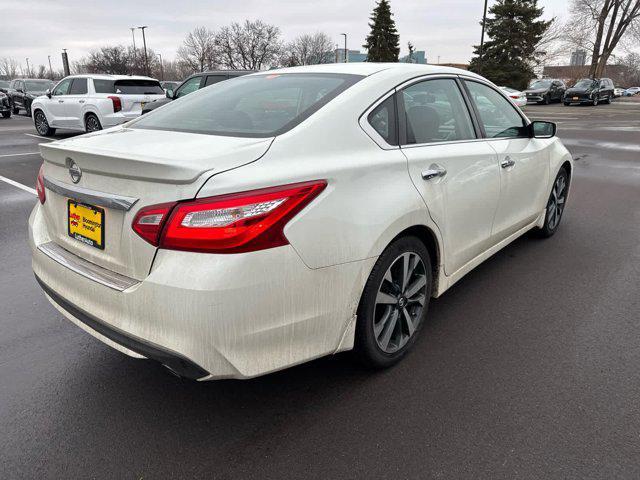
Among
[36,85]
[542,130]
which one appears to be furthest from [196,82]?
[36,85]

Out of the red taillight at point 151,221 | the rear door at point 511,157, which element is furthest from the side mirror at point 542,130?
the red taillight at point 151,221

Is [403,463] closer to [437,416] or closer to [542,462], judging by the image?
[437,416]

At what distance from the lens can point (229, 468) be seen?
203cm

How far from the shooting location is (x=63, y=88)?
13.6 metres

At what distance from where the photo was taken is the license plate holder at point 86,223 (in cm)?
209

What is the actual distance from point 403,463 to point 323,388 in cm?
62

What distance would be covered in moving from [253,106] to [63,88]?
522 inches

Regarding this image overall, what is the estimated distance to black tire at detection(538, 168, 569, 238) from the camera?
15.6ft

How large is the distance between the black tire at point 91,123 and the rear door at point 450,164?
11.4 m

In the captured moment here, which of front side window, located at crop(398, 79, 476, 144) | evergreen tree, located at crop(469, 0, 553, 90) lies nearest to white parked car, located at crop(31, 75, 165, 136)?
front side window, located at crop(398, 79, 476, 144)

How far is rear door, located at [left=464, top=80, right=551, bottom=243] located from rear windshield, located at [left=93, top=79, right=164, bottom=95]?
11074 mm

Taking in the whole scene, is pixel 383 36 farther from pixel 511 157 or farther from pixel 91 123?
pixel 511 157

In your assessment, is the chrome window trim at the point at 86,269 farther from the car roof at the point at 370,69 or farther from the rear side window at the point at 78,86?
the rear side window at the point at 78,86

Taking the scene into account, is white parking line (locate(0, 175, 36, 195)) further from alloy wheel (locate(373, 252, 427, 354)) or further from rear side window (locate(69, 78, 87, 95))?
alloy wheel (locate(373, 252, 427, 354))
